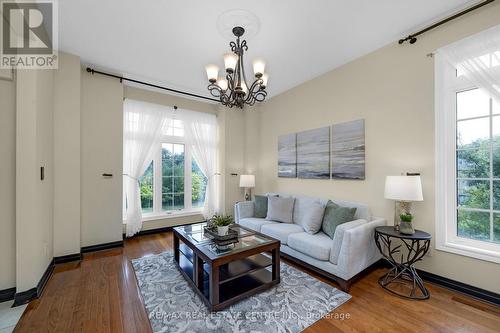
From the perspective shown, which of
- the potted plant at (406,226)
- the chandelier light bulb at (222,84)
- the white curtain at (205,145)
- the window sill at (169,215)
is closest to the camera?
the potted plant at (406,226)

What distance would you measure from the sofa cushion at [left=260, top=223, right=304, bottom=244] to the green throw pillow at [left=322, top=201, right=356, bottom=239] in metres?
0.37

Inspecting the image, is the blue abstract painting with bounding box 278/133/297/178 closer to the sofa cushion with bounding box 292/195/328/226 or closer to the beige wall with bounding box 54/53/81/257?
the sofa cushion with bounding box 292/195/328/226

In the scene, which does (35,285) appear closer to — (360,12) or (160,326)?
(160,326)

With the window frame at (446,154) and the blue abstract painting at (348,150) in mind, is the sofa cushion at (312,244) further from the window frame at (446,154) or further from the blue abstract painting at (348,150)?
the window frame at (446,154)

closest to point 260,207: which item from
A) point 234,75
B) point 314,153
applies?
point 314,153

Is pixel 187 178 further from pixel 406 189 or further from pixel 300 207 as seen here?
pixel 406 189

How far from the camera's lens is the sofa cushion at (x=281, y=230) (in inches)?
112

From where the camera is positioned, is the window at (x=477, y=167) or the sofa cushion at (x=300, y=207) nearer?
the window at (x=477, y=167)

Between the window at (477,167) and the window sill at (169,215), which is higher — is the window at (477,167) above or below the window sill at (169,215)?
above

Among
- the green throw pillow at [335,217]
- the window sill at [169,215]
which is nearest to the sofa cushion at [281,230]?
the green throw pillow at [335,217]

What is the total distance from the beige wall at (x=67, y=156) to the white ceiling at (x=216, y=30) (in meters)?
0.36

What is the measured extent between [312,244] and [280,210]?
984 mm

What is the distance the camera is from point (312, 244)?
2439mm

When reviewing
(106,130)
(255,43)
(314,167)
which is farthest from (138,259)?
(255,43)
